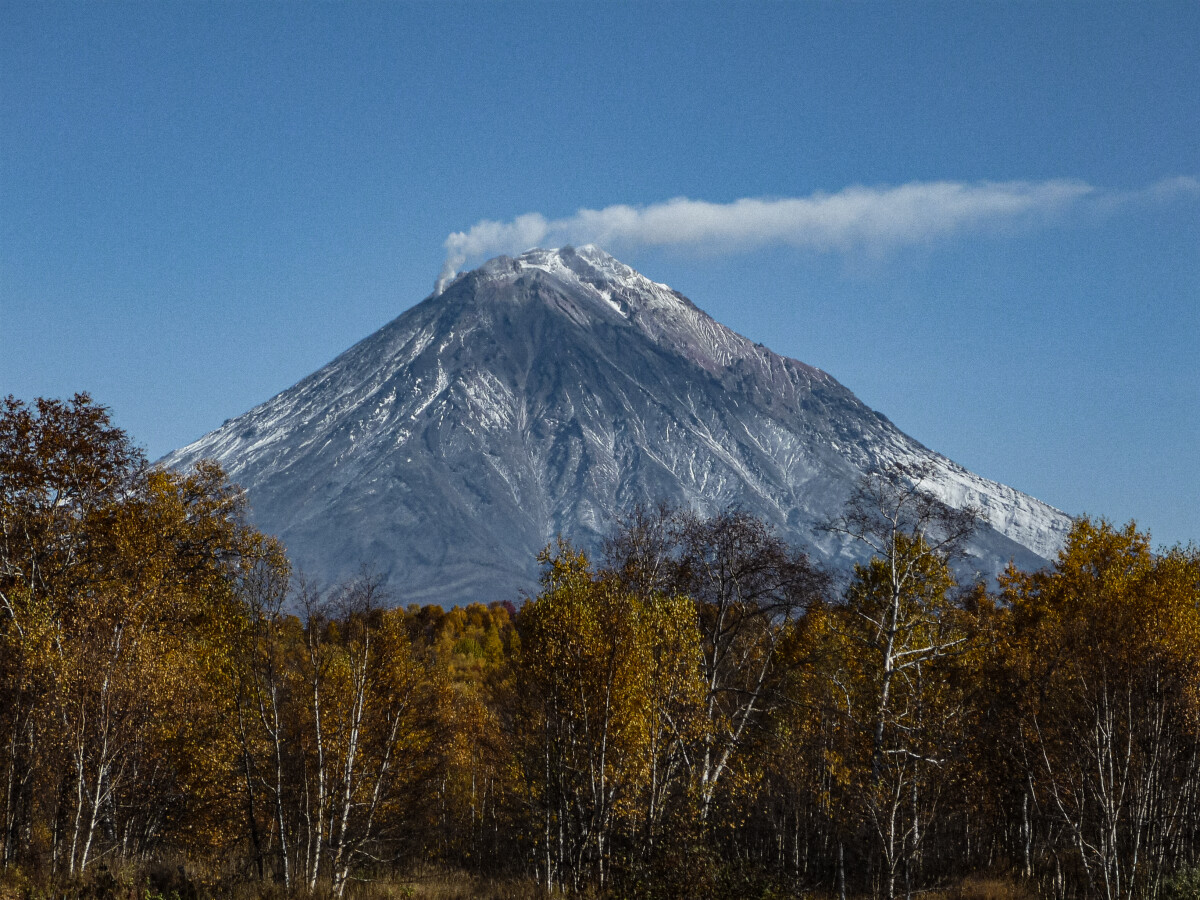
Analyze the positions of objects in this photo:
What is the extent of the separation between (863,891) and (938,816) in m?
7.35

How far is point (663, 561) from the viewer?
1612 inches

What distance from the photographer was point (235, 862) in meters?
39.8

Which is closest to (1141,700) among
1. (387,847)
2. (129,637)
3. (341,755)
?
(341,755)

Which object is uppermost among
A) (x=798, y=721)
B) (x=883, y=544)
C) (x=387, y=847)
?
(x=883, y=544)

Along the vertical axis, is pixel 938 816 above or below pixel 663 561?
below

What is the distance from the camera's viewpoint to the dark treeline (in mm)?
28391

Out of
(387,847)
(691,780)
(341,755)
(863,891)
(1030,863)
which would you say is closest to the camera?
(691,780)

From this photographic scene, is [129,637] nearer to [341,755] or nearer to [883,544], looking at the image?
[341,755]

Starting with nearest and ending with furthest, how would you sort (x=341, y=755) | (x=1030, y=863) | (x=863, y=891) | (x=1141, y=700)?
(x=1141, y=700)
(x=341, y=755)
(x=1030, y=863)
(x=863, y=891)

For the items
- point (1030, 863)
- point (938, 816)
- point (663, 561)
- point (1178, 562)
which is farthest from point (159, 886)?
point (1178, 562)

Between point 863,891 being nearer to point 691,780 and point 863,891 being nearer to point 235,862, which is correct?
point 691,780

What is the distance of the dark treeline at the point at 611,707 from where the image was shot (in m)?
28.4

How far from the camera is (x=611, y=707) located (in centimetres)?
3030

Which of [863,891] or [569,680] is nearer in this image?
[569,680]
